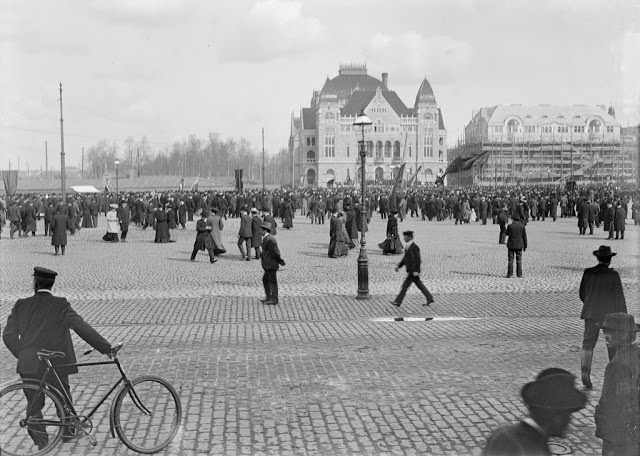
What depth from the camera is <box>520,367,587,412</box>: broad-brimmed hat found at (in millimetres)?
2895

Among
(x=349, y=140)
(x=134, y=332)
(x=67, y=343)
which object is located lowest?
(x=134, y=332)

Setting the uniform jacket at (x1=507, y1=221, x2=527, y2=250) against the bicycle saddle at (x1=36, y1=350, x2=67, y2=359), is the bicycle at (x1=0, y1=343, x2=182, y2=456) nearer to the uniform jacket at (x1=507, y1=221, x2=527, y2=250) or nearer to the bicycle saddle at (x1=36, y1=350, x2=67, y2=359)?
the bicycle saddle at (x1=36, y1=350, x2=67, y2=359)

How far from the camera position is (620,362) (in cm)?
449

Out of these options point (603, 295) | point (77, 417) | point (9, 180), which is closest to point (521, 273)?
point (603, 295)

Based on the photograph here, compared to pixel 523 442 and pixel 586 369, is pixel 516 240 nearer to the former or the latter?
pixel 586 369

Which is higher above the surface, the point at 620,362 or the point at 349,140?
Result: the point at 349,140

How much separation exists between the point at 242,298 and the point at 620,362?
8.98 metres

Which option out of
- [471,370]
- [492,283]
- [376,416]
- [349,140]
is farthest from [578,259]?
[349,140]

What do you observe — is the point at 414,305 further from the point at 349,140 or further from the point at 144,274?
the point at 349,140

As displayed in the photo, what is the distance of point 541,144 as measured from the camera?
296 ft

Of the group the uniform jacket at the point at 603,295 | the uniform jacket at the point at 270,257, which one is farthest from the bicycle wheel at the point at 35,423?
the uniform jacket at the point at 270,257

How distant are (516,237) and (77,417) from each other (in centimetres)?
1143

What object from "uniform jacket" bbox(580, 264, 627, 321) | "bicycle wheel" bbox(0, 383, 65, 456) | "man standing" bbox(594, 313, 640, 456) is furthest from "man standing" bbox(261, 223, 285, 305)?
"man standing" bbox(594, 313, 640, 456)

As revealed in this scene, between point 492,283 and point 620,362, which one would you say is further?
point 492,283
